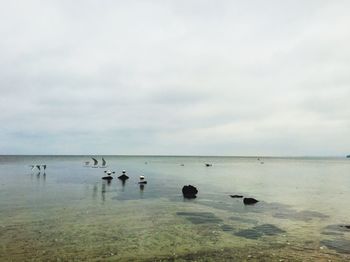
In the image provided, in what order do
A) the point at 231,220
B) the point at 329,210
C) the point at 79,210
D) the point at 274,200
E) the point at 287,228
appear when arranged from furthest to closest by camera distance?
the point at 274,200 → the point at 329,210 → the point at 79,210 → the point at 231,220 → the point at 287,228

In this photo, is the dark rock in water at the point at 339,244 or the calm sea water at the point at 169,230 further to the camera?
the dark rock in water at the point at 339,244

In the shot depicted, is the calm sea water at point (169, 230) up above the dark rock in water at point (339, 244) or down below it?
above

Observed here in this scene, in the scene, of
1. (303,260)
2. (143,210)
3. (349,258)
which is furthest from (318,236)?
(143,210)

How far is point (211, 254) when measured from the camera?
21672 mm

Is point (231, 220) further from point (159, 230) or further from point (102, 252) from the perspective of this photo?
point (102, 252)

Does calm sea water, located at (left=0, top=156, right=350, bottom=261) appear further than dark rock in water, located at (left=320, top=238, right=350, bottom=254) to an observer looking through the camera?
No

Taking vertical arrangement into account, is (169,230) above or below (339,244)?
above

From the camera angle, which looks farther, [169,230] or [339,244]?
[169,230]

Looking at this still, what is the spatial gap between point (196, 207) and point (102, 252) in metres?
21.6

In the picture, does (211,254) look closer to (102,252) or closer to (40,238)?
(102,252)

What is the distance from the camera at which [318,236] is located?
90.4 ft

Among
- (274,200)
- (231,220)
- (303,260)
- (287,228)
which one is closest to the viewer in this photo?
(303,260)

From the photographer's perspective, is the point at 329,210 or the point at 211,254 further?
the point at 329,210

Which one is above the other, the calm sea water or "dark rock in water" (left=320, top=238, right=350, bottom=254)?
the calm sea water
